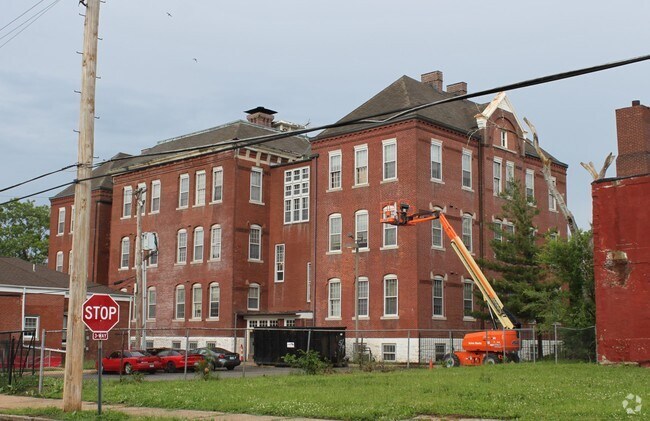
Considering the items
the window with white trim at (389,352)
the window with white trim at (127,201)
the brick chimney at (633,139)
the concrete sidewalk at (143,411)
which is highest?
the window with white trim at (127,201)

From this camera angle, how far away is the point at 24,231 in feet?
280

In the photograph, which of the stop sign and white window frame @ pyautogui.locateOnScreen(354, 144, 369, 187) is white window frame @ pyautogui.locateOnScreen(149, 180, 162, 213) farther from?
the stop sign

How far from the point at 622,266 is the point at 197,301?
3241 cm

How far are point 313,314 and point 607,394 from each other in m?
30.9

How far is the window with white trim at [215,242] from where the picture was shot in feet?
172

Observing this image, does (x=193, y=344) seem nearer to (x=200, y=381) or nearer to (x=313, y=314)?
(x=313, y=314)

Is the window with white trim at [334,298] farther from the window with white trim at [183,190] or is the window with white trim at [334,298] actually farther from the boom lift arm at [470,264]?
the window with white trim at [183,190]

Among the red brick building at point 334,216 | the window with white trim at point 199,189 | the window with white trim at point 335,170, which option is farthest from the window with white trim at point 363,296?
the window with white trim at point 199,189

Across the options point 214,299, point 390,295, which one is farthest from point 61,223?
point 390,295

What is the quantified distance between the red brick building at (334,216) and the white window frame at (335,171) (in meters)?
0.09

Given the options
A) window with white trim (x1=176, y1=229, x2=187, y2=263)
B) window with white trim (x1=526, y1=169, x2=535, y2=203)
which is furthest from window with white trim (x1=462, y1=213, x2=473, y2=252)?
window with white trim (x1=176, y1=229, x2=187, y2=263)

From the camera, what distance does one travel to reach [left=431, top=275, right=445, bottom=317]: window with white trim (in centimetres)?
4409

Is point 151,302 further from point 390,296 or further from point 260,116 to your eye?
point 390,296

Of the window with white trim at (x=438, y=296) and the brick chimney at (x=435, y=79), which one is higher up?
the brick chimney at (x=435, y=79)
